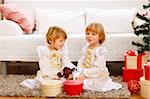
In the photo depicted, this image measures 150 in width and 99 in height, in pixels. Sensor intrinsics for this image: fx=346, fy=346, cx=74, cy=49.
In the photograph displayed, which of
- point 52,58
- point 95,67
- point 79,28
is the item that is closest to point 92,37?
point 95,67

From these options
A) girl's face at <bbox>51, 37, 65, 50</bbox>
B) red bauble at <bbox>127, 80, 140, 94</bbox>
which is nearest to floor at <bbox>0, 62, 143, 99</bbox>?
red bauble at <bbox>127, 80, 140, 94</bbox>

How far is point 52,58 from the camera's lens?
3.03 meters

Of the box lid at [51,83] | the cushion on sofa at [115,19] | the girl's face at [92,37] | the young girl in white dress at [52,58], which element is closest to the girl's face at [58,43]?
the young girl in white dress at [52,58]

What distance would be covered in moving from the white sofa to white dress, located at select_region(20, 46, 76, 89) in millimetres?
283

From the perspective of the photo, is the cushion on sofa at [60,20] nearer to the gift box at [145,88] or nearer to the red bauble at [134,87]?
the red bauble at [134,87]

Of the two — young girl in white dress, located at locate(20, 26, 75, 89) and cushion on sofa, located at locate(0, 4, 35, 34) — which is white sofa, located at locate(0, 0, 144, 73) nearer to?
cushion on sofa, located at locate(0, 4, 35, 34)

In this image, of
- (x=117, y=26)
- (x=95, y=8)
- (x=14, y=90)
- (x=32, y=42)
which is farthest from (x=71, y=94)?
(x=95, y=8)

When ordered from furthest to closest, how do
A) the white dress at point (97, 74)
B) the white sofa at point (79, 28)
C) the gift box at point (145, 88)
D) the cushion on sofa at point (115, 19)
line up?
the cushion on sofa at point (115, 19) < the white sofa at point (79, 28) < the white dress at point (97, 74) < the gift box at point (145, 88)

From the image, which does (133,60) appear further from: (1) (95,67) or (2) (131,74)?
(1) (95,67)

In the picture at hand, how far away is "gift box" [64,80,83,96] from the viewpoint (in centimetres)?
276

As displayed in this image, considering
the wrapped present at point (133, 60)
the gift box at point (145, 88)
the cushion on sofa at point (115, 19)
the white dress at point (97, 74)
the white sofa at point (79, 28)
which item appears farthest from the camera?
the cushion on sofa at point (115, 19)

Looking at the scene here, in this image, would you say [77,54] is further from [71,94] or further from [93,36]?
[71,94]

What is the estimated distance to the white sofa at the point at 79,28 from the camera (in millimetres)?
3318

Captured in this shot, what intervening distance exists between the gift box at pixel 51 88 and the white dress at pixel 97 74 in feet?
0.87
